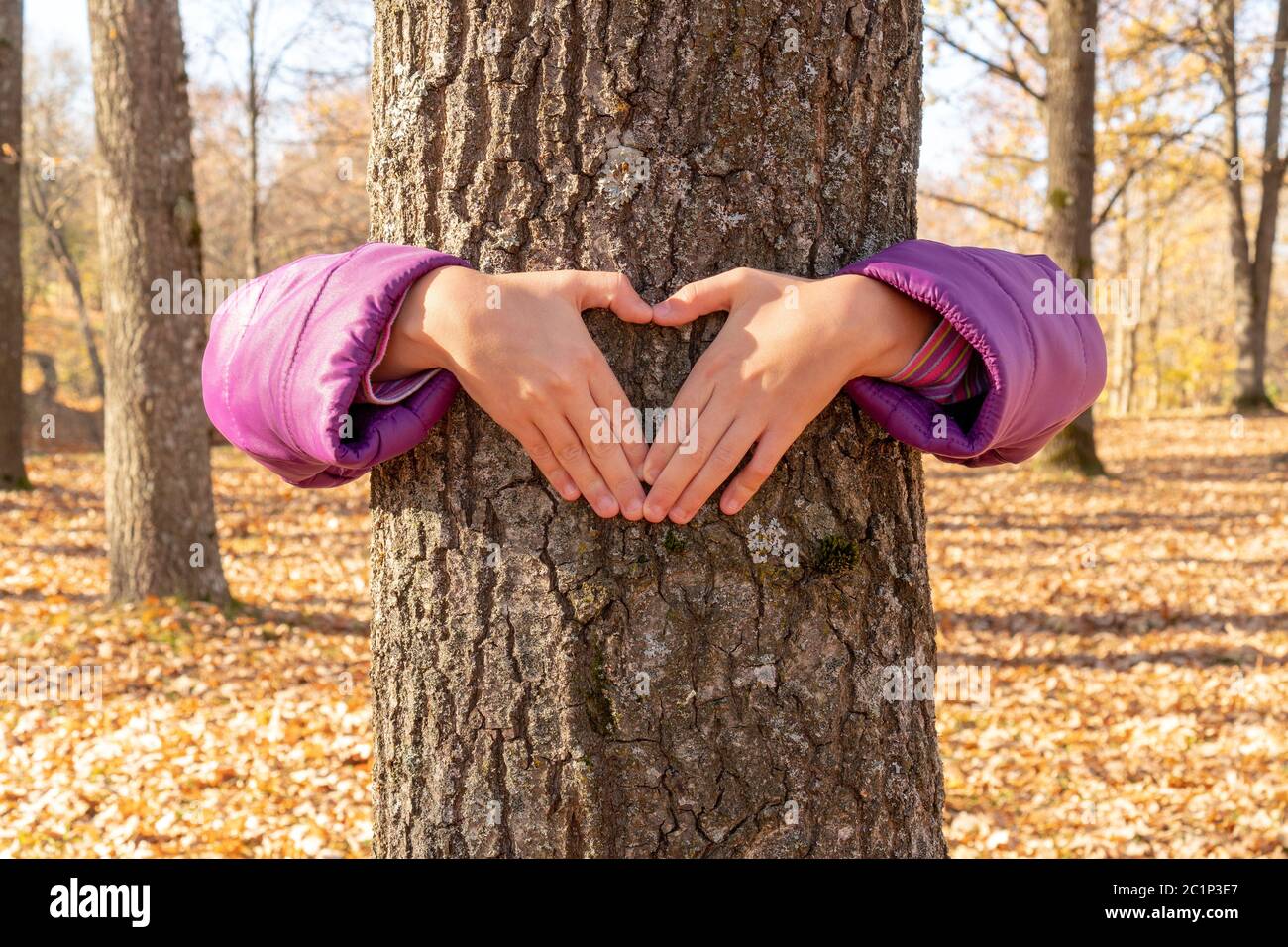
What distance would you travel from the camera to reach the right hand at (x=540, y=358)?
59.8 inches

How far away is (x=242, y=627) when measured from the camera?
6395mm

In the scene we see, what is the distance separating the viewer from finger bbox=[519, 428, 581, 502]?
157cm

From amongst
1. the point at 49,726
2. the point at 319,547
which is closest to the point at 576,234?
the point at 49,726

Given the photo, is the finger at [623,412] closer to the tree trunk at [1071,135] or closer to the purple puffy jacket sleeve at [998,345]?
the purple puffy jacket sleeve at [998,345]

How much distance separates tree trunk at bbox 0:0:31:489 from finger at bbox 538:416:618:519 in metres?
10.9

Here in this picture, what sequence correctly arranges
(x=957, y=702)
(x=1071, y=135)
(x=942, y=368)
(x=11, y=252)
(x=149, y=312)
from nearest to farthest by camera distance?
(x=942, y=368) → (x=957, y=702) → (x=149, y=312) → (x=1071, y=135) → (x=11, y=252)

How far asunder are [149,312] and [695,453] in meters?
5.79

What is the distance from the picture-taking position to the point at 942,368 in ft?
5.30

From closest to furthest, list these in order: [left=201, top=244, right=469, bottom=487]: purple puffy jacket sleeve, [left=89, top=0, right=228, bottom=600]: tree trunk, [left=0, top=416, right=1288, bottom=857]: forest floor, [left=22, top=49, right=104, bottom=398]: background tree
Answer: [left=201, top=244, right=469, bottom=487]: purple puffy jacket sleeve < [left=0, top=416, right=1288, bottom=857]: forest floor < [left=89, top=0, right=228, bottom=600]: tree trunk < [left=22, top=49, right=104, bottom=398]: background tree

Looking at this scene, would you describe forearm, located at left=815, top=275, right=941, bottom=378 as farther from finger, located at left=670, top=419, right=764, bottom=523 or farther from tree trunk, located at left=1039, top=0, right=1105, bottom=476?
tree trunk, located at left=1039, top=0, right=1105, bottom=476

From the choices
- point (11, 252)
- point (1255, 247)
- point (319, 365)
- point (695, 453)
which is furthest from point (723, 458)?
point (1255, 247)

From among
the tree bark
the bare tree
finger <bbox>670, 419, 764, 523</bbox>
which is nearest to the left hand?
finger <bbox>670, 419, 764, 523</bbox>

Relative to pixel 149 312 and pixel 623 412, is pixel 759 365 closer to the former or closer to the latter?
pixel 623 412
